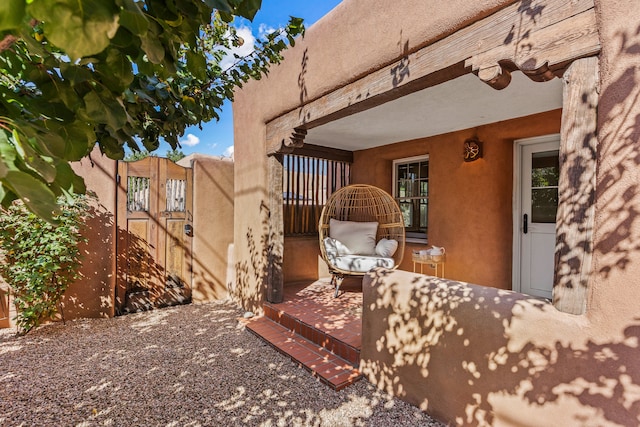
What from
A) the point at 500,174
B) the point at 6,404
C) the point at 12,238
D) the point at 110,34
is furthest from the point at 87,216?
the point at 500,174

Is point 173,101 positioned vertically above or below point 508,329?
above

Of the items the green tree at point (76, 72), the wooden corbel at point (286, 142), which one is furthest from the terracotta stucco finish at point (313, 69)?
the green tree at point (76, 72)

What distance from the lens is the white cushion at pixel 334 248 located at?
447 cm

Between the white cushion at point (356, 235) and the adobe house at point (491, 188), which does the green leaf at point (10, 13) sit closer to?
the adobe house at point (491, 188)

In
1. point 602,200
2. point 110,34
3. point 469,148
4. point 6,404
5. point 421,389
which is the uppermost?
point 469,148

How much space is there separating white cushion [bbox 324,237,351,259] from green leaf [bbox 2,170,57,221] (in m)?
4.05

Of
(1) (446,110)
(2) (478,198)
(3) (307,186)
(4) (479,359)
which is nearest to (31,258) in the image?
(3) (307,186)

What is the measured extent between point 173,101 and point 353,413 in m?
2.22

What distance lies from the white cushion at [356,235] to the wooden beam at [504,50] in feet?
8.47

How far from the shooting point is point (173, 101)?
4.51 ft

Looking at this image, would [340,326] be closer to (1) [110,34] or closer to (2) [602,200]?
(2) [602,200]

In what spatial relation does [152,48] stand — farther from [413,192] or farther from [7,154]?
[413,192]

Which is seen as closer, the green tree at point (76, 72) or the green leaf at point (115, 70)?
the green tree at point (76, 72)

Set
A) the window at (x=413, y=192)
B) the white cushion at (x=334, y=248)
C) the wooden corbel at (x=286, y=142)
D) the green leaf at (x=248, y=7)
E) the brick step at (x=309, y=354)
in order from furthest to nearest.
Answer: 1. the window at (x=413, y=192)
2. the white cushion at (x=334, y=248)
3. the wooden corbel at (x=286, y=142)
4. the brick step at (x=309, y=354)
5. the green leaf at (x=248, y=7)
